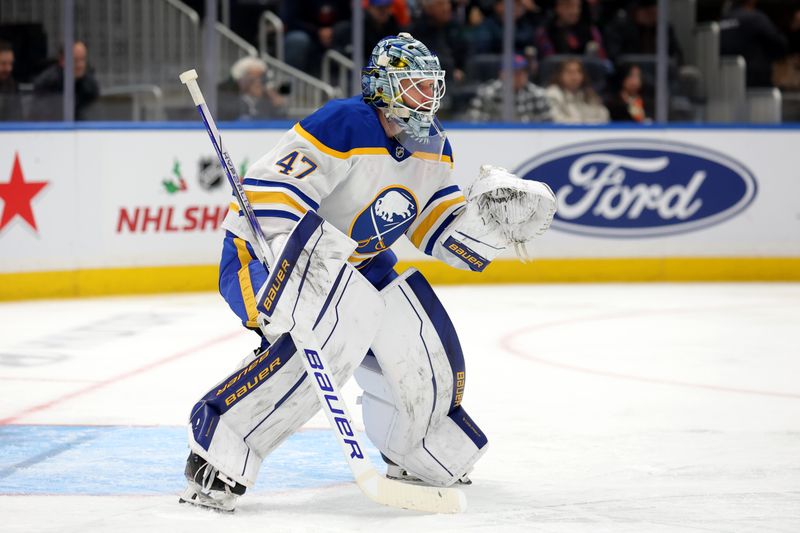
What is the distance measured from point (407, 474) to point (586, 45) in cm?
526

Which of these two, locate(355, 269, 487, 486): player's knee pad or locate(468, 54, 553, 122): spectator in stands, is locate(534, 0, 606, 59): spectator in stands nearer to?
locate(468, 54, 553, 122): spectator in stands

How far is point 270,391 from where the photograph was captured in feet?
9.89

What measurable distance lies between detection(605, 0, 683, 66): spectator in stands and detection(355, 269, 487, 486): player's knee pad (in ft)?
17.3

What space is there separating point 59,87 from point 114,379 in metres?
2.71

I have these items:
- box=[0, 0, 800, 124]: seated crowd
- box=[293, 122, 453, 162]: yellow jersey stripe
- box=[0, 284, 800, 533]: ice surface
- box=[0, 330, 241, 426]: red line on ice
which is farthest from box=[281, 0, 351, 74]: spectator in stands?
box=[293, 122, 453, 162]: yellow jersey stripe

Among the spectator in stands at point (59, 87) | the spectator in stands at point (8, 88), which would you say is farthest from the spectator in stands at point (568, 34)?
the spectator in stands at point (8, 88)

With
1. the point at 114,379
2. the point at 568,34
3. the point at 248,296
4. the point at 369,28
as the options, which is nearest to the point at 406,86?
the point at 248,296

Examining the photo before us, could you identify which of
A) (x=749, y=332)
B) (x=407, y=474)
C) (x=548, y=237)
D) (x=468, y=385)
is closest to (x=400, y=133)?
(x=407, y=474)

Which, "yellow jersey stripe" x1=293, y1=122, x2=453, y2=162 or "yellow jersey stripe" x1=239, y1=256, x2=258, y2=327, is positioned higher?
"yellow jersey stripe" x1=293, y1=122, x2=453, y2=162

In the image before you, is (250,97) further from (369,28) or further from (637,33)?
(637,33)

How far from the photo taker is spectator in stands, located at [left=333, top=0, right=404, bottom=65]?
777 cm

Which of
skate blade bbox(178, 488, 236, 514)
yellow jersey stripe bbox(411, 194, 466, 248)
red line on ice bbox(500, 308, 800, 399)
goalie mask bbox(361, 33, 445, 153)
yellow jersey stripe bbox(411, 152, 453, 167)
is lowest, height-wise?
red line on ice bbox(500, 308, 800, 399)

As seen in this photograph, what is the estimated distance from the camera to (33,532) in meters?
2.84

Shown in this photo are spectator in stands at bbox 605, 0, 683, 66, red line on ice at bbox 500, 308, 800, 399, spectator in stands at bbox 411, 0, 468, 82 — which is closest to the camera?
red line on ice at bbox 500, 308, 800, 399
